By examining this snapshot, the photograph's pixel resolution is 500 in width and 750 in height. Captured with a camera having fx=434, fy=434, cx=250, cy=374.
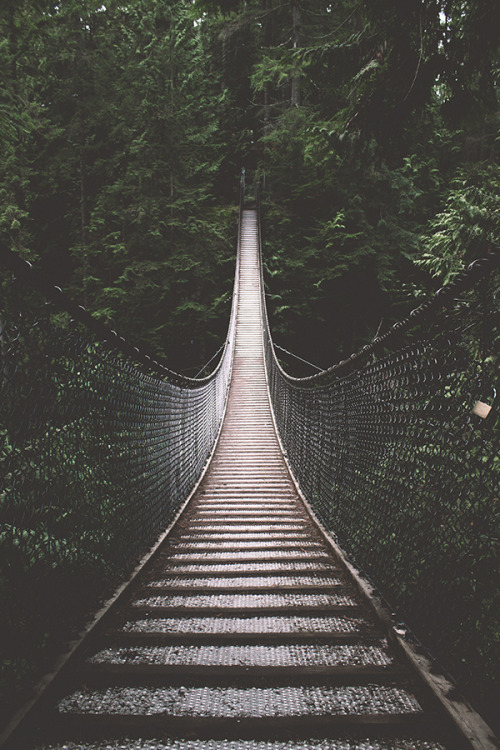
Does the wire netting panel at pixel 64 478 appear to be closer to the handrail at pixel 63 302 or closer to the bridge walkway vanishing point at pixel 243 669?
the handrail at pixel 63 302

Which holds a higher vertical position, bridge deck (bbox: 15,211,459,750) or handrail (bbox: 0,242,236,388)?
handrail (bbox: 0,242,236,388)

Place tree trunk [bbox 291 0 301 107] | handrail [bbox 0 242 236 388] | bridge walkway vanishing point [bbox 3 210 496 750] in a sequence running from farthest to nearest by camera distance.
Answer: tree trunk [bbox 291 0 301 107] < handrail [bbox 0 242 236 388] < bridge walkway vanishing point [bbox 3 210 496 750]

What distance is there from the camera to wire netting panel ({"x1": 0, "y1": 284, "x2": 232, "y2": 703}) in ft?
4.02

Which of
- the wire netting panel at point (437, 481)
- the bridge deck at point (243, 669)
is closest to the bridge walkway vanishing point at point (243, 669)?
the bridge deck at point (243, 669)

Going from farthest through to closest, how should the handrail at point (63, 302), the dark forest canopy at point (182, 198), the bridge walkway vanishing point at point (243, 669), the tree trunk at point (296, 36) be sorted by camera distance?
the tree trunk at point (296, 36), the dark forest canopy at point (182, 198), the handrail at point (63, 302), the bridge walkway vanishing point at point (243, 669)

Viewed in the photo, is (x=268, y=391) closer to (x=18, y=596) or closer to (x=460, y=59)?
(x=460, y=59)

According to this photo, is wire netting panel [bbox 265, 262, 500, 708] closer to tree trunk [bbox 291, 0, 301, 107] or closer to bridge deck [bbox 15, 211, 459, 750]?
bridge deck [bbox 15, 211, 459, 750]

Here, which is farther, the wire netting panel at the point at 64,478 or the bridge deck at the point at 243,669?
the wire netting panel at the point at 64,478

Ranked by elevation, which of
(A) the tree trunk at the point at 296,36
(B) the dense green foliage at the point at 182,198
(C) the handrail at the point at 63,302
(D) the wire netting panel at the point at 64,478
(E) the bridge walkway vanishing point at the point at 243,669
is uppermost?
(A) the tree trunk at the point at 296,36

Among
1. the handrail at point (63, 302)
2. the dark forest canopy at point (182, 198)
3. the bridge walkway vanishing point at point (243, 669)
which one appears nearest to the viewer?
the bridge walkway vanishing point at point (243, 669)

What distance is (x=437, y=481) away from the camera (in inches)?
59.3

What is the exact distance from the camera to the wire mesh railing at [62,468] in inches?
48.1

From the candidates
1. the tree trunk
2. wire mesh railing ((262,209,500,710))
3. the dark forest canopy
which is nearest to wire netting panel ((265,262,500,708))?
wire mesh railing ((262,209,500,710))

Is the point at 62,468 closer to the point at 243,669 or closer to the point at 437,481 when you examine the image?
the point at 243,669
